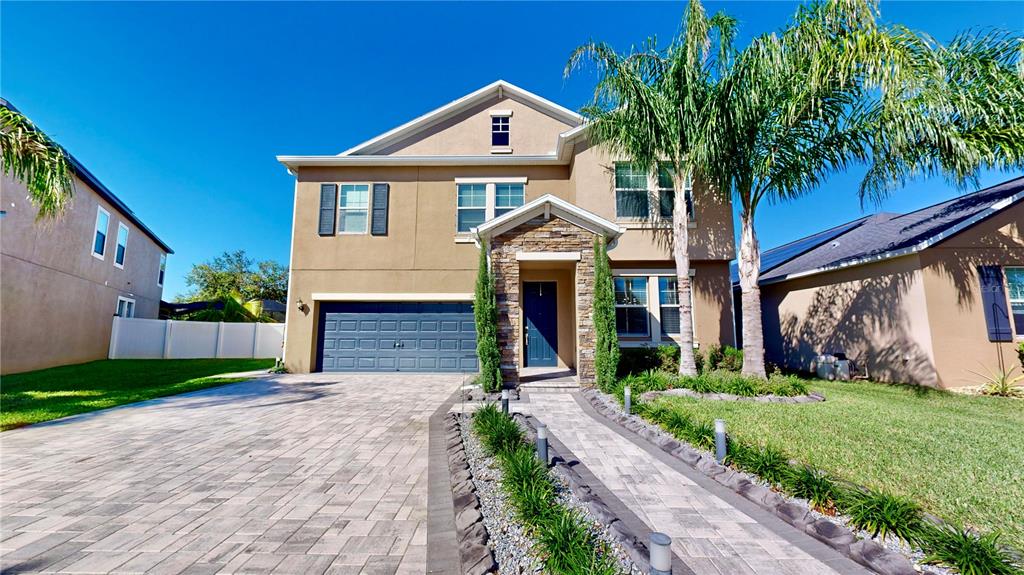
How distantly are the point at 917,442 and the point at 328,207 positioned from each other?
14.3 metres

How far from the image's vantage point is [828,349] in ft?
37.2

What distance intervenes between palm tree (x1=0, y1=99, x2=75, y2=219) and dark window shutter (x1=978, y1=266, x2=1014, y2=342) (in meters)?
18.5

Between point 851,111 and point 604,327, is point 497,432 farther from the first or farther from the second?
point 851,111

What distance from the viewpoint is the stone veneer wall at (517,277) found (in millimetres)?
8773

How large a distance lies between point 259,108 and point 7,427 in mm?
14875

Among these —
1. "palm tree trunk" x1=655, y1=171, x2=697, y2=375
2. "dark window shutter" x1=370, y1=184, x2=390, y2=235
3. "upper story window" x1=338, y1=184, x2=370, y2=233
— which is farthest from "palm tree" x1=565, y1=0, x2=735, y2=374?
"upper story window" x1=338, y1=184, x2=370, y2=233

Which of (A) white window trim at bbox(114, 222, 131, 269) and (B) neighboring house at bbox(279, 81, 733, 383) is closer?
(B) neighboring house at bbox(279, 81, 733, 383)

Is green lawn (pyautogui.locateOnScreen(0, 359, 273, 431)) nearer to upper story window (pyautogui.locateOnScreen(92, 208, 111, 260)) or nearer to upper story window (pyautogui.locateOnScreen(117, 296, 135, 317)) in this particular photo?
upper story window (pyautogui.locateOnScreen(117, 296, 135, 317))

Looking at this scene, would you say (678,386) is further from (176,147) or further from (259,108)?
(176,147)

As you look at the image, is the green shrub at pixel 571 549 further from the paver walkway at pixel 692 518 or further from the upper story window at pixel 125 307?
the upper story window at pixel 125 307

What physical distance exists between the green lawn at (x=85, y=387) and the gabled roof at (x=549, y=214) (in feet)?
26.6

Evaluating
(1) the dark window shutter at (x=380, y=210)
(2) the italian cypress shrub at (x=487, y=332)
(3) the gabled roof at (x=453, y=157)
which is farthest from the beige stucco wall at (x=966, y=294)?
(1) the dark window shutter at (x=380, y=210)

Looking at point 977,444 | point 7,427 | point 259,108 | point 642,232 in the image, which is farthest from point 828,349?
point 259,108

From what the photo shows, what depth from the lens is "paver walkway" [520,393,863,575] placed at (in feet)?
8.32
